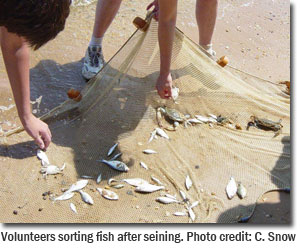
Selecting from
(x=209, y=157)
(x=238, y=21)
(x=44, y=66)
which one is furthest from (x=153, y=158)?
(x=238, y=21)

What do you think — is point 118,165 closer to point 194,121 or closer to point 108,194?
point 108,194

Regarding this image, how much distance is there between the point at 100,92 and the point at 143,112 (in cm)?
38

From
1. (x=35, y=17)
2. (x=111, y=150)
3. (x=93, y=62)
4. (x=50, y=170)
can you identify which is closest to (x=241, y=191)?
(x=111, y=150)

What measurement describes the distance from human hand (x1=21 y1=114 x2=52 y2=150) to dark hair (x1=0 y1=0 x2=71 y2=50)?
95 cm

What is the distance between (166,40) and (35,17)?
1.47m

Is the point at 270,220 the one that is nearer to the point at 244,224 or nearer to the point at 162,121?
the point at 244,224

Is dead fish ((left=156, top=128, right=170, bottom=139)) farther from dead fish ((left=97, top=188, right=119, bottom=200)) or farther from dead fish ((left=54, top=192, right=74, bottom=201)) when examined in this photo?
dead fish ((left=54, top=192, right=74, bottom=201))

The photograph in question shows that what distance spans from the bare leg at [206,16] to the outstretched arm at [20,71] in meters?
1.94

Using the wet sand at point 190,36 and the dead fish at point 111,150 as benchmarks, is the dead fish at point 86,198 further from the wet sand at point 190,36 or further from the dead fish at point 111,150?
the wet sand at point 190,36

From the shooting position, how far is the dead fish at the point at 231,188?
2.73m

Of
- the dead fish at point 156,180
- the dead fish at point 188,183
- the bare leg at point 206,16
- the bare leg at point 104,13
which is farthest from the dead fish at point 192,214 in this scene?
the bare leg at point 104,13

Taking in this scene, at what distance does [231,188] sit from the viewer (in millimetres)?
2775

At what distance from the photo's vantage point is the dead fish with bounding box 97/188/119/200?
2.66 metres

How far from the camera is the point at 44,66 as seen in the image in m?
4.02
